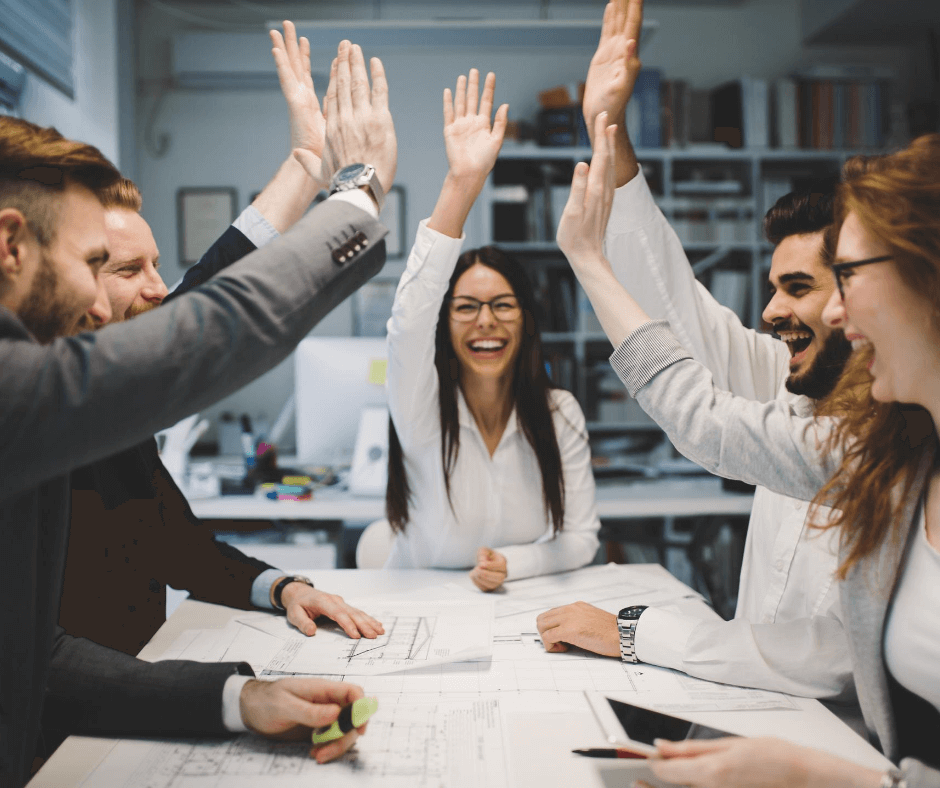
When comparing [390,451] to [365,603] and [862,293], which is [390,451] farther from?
[862,293]

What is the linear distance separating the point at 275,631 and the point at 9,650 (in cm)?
51

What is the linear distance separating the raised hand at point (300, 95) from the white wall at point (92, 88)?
2355mm

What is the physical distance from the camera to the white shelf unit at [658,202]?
3750 millimetres

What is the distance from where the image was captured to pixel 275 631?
1.24 meters

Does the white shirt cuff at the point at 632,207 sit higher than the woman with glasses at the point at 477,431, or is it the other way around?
the white shirt cuff at the point at 632,207

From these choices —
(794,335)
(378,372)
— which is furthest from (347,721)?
(378,372)

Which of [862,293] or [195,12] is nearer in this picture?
[862,293]

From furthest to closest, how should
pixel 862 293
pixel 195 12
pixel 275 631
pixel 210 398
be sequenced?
pixel 195 12 → pixel 275 631 → pixel 862 293 → pixel 210 398

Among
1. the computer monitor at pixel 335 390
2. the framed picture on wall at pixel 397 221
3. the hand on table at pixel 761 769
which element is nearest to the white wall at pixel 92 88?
the framed picture on wall at pixel 397 221

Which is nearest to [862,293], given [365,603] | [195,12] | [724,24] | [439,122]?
[365,603]

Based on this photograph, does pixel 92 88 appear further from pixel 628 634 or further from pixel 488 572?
pixel 628 634

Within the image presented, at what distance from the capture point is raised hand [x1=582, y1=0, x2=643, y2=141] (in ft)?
4.18

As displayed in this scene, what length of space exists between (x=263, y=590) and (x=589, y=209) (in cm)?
91

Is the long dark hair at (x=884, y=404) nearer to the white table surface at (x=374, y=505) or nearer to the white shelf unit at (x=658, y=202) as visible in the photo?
the white table surface at (x=374, y=505)
